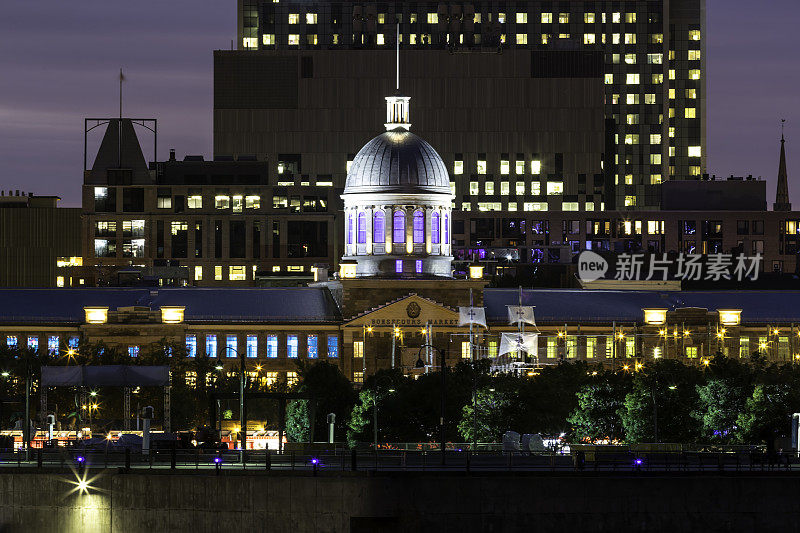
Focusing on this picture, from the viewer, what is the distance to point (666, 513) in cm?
10688

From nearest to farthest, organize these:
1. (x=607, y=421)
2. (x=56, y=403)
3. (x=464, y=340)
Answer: (x=607, y=421), (x=56, y=403), (x=464, y=340)

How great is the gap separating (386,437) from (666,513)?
3756 centimetres

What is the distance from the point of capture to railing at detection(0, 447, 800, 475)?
109438 millimetres

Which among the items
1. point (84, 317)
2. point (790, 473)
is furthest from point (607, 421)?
point (84, 317)

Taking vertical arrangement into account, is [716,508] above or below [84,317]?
below

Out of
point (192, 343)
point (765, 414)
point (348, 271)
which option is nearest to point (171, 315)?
point (192, 343)

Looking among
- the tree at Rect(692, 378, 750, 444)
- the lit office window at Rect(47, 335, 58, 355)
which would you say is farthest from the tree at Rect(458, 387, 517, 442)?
the lit office window at Rect(47, 335, 58, 355)

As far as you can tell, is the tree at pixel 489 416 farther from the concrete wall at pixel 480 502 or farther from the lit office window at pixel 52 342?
the lit office window at pixel 52 342

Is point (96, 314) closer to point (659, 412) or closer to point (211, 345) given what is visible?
point (211, 345)

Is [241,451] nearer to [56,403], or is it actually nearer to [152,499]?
[152,499]

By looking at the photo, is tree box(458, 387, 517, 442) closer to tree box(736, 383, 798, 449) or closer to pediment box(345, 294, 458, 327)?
tree box(736, 383, 798, 449)

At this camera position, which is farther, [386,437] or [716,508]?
[386,437]

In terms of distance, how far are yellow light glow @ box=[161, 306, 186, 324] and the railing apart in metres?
78.1

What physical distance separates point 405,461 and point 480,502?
638 centimetres
